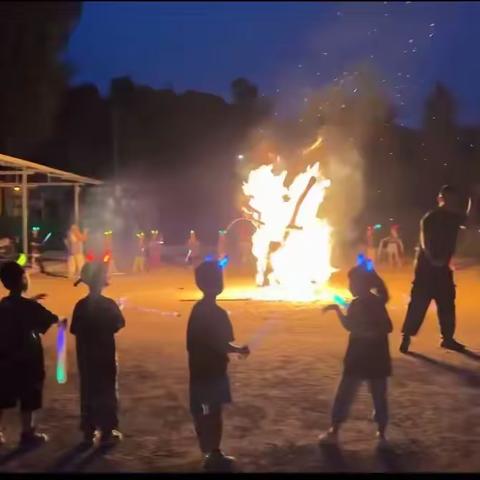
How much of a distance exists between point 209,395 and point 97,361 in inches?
37.3

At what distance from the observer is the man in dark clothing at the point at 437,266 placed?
30.2 ft

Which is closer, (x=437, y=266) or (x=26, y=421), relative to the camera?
(x=26, y=421)

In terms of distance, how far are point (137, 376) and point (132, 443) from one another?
2.29m

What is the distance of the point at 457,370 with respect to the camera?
320 inches

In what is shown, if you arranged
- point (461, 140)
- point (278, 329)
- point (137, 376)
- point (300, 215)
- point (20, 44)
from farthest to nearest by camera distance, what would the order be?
point (461, 140) → point (20, 44) → point (300, 215) → point (278, 329) → point (137, 376)

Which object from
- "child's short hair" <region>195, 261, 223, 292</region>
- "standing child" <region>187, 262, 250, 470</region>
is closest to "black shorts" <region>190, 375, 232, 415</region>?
"standing child" <region>187, 262, 250, 470</region>

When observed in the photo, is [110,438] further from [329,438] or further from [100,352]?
[329,438]

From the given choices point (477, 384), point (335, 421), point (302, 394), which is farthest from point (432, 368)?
point (335, 421)

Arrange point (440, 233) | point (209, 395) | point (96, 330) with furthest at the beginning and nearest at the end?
point (440, 233)
point (96, 330)
point (209, 395)

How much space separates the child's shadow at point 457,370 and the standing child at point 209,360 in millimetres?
3039

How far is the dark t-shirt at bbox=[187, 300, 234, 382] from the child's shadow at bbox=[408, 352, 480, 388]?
3.05 metres

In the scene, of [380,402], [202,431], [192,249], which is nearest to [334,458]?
[380,402]

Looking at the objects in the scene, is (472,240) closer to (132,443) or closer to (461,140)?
(461,140)

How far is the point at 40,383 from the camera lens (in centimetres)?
573
